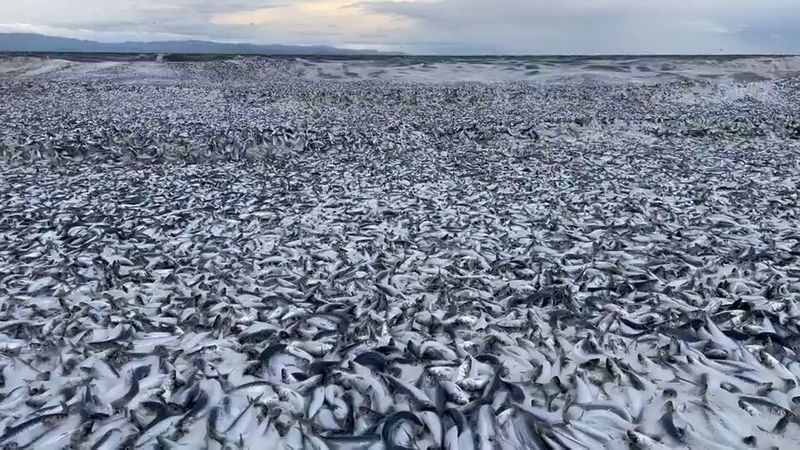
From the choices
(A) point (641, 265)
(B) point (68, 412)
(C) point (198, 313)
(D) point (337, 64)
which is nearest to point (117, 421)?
(B) point (68, 412)

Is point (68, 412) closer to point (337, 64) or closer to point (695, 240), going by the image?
point (695, 240)

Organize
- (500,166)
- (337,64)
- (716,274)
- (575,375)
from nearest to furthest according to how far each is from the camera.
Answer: (575,375) → (716,274) → (500,166) → (337,64)

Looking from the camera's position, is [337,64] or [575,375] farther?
[337,64]

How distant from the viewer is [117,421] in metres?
5.27

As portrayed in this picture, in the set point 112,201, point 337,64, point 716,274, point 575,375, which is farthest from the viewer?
point 337,64

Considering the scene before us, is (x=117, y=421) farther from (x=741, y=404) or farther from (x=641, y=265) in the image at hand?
(x=641, y=265)

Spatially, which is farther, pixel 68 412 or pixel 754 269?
pixel 754 269

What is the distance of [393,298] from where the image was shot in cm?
787

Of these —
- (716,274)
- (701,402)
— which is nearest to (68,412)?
(701,402)

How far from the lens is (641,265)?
29.2 ft

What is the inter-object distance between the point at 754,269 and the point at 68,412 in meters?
9.02

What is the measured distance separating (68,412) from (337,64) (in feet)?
163

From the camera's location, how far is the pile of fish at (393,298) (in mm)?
5348

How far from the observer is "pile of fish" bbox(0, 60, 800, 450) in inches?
211
